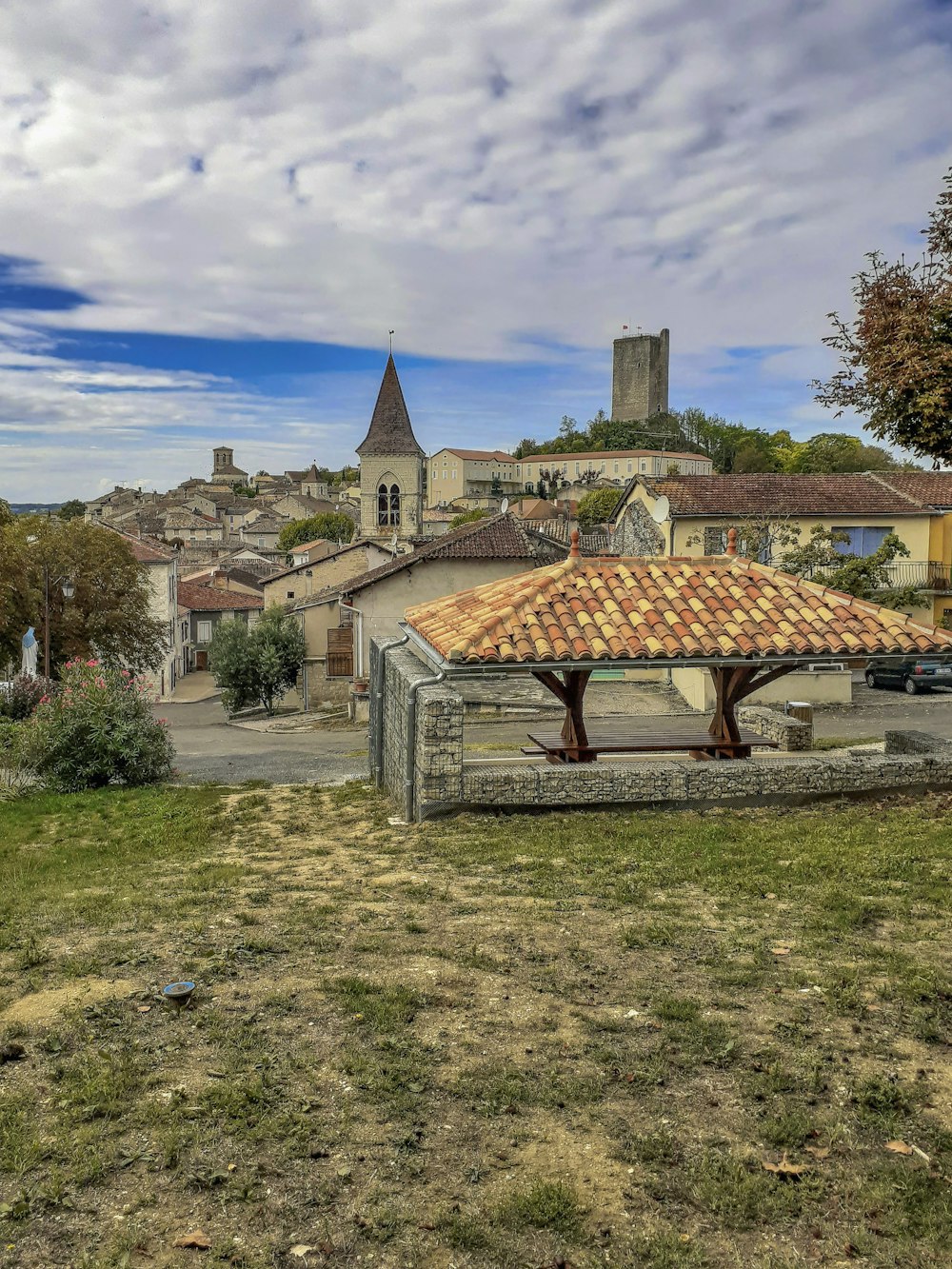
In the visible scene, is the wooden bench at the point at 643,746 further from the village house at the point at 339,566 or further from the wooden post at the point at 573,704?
the village house at the point at 339,566

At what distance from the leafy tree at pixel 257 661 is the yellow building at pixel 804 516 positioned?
14032mm

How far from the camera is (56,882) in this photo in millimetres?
9695

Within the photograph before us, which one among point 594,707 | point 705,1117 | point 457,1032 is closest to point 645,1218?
point 705,1117

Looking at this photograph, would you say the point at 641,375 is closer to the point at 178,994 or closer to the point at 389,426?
the point at 389,426

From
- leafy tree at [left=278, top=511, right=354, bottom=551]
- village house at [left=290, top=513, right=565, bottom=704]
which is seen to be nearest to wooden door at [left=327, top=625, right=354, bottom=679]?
village house at [left=290, top=513, right=565, bottom=704]

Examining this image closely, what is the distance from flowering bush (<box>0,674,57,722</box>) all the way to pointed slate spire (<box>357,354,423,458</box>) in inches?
2294

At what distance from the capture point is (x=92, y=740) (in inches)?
612

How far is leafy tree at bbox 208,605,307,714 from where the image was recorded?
3969 cm

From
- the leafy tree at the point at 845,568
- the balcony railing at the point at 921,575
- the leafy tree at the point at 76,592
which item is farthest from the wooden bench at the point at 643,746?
the leafy tree at the point at 76,592

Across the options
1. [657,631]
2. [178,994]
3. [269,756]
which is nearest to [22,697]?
[269,756]

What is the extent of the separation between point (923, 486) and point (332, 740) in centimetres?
2652

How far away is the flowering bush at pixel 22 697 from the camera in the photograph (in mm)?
20031

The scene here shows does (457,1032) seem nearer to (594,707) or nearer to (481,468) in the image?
(594,707)

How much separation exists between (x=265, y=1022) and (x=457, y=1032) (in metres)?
1.15
